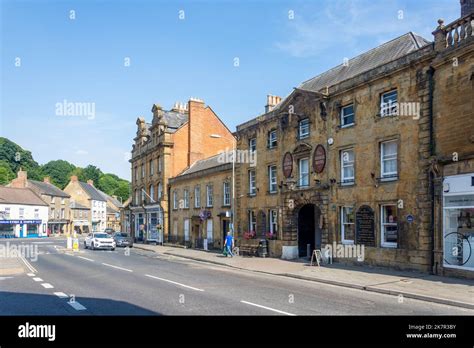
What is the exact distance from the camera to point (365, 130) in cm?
2095

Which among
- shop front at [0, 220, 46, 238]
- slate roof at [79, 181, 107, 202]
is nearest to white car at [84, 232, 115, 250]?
shop front at [0, 220, 46, 238]

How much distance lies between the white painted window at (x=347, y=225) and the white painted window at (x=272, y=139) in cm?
776

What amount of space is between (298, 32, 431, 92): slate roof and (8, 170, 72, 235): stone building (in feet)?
215

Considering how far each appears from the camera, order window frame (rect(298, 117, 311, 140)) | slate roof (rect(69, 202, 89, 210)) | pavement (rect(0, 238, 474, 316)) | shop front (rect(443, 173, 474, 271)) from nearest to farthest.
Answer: pavement (rect(0, 238, 474, 316))
shop front (rect(443, 173, 474, 271))
window frame (rect(298, 117, 311, 140))
slate roof (rect(69, 202, 89, 210))

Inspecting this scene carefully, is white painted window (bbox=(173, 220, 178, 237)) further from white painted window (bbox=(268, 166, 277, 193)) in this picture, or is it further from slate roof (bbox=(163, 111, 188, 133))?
white painted window (bbox=(268, 166, 277, 193))

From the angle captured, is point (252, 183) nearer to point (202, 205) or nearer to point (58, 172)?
point (202, 205)

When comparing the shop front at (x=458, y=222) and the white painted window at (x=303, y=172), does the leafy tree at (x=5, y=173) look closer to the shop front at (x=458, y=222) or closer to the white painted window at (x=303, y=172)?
the white painted window at (x=303, y=172)

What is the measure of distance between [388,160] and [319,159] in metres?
4.72

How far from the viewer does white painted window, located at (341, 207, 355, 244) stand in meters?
21.7

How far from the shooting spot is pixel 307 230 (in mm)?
26906

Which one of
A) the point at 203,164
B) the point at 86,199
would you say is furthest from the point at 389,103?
the point at 86,199

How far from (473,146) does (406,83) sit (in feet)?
14.3
